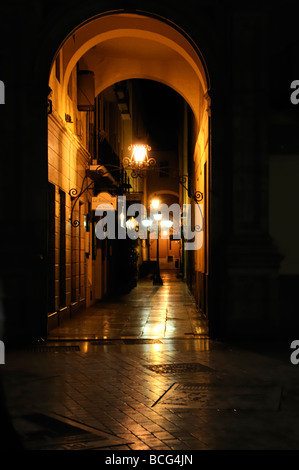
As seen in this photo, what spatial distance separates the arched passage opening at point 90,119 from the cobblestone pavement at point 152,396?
10.9 ft

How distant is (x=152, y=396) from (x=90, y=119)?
47.5 ft

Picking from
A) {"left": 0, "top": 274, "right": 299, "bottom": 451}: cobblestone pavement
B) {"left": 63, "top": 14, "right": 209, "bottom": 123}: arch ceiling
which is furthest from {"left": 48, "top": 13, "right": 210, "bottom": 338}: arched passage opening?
{"left": 0, "top": 274, "right": 299, "bottom": 451}: cobblestone pavement

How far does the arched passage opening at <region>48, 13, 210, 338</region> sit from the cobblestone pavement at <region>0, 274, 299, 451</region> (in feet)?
10.9

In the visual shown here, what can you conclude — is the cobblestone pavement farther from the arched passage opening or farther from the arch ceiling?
the arch ceiling

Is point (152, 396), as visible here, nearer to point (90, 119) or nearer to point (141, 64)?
point (141, 64)

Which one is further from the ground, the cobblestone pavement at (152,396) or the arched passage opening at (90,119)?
the arched passage opening at (90,119)

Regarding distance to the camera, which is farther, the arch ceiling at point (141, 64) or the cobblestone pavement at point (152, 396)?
the arch ceiling at point (141, 64)

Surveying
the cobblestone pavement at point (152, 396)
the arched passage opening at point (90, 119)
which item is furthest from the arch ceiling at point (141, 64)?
the cobblestone pavement at point (152, 396)

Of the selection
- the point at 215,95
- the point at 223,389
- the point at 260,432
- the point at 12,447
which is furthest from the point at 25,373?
the point at 215,95

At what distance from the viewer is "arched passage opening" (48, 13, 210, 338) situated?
46.8ft

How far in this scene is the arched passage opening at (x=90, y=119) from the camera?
562 inches

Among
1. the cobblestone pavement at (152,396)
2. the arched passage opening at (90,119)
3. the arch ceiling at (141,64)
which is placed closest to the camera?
the cobblestone pavement at (152,396)

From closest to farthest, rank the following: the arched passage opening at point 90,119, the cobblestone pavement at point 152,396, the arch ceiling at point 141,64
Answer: the cobblestone pavement at point 152,396
the arched passage opening at point 90,119
the arch ceiling at point 141,64

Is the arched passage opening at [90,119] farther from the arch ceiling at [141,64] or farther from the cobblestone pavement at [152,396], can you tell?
the cobblestone pavement at [152,396]
